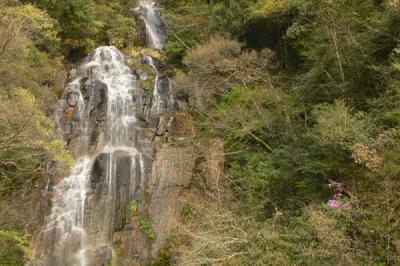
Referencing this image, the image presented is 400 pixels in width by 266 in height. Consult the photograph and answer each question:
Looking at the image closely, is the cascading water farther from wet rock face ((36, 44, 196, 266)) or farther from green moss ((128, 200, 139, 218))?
green moss ((128, 200, 139, 218))

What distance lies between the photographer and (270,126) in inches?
541

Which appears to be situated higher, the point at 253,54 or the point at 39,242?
the point at 253,54

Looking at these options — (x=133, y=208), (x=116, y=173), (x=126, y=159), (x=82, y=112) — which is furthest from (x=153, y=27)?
(x=133, y=208)

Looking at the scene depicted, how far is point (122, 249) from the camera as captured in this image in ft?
44.3

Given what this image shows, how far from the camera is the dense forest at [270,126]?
7652 mm

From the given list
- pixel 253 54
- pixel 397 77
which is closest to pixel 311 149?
pixel 397 77

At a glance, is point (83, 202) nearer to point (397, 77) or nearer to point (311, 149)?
point (311, 149)

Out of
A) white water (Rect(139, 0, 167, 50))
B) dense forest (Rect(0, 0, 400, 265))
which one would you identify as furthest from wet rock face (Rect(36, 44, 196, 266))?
white water (Rect(139, 0, 167, 50))

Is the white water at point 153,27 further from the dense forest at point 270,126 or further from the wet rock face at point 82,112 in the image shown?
the wet rock face at point 82,112

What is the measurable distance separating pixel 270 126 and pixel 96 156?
8.35 m

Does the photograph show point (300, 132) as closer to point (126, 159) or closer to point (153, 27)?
point (126, 159)

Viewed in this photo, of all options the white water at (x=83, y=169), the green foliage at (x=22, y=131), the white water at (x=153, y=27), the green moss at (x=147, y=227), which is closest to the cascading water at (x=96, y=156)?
the white water at (x=83, y=169)

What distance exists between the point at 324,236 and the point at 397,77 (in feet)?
18.4

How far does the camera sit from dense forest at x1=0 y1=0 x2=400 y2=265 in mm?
7652
